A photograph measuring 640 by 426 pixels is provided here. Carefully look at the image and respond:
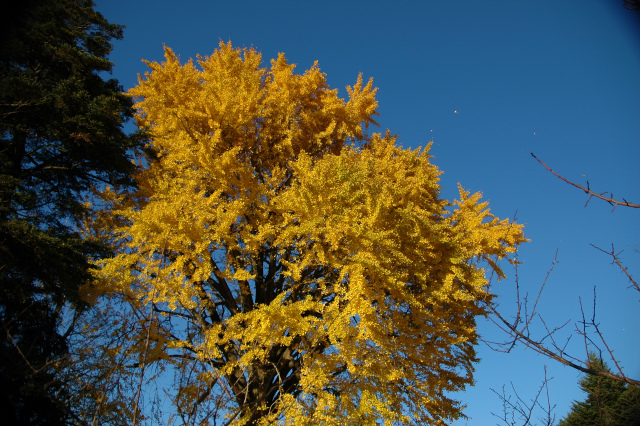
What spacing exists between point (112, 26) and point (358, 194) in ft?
19.6

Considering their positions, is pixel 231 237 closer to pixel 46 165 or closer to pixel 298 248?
pixel 298 248

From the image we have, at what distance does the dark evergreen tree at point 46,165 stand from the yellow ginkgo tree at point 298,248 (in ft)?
2.29

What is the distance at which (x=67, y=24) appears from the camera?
5945mm

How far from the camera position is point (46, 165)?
500 centimetres

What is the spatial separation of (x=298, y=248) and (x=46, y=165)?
12.4ft

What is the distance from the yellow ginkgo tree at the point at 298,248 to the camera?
4.19 m

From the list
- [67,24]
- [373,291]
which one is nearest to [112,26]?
[67,24]

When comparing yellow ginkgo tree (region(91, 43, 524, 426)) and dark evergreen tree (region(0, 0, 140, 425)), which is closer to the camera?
dark evergreen tree (region(0, 0, 140, 425))

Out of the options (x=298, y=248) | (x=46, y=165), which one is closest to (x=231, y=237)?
(x=298, y=248)

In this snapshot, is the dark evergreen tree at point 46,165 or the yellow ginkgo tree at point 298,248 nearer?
the dark evergreen tree at point 46,165

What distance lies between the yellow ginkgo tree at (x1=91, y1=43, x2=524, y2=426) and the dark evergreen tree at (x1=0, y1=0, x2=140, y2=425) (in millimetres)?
698

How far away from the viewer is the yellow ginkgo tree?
13.7ft

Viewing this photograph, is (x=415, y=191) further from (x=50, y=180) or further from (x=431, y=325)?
(x=50, y=180)

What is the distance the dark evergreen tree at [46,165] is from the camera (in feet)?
9.47
